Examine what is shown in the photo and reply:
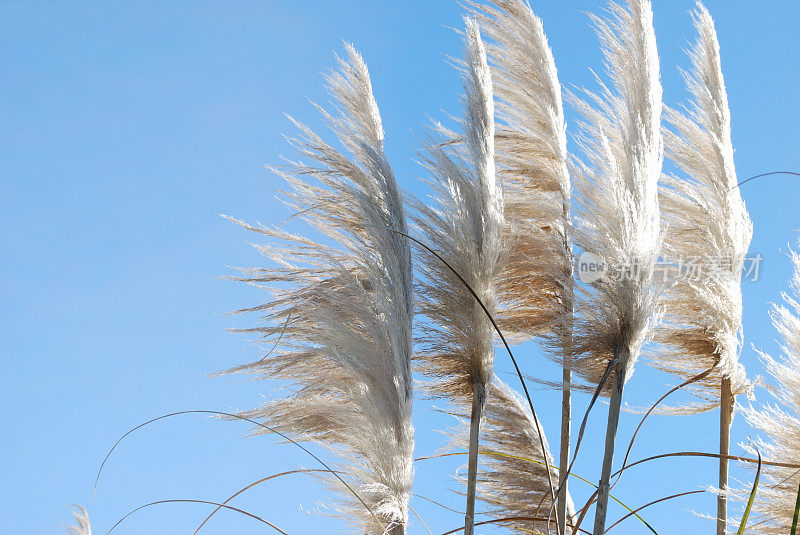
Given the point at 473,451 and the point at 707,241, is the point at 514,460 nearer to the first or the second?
the point at 473,451

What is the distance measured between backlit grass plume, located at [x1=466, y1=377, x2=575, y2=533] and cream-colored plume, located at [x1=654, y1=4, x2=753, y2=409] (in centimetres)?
57

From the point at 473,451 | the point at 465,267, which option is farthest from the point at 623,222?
the point at 473,451

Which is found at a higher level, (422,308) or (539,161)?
(539,161)

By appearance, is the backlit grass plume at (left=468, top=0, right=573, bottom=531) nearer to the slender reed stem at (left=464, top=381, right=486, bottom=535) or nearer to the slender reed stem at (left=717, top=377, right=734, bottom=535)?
the slender reed stem at (left=464, top=381, right=486, bottom=535)

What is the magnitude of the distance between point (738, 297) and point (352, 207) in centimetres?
137

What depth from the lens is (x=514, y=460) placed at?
2.99 m

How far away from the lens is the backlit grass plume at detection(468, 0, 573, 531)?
8.41 feet

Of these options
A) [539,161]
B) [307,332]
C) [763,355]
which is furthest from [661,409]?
[307,332]

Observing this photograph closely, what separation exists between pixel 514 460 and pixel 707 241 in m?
1.03

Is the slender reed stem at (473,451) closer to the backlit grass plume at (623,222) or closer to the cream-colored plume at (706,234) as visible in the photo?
the backlit grass plume at (623,222)

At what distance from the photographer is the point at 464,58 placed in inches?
103

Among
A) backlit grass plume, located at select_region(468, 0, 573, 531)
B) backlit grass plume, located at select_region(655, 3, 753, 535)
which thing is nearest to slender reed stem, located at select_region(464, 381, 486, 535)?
backlit grass plume, located at select_region(468, 0, 573, 531)

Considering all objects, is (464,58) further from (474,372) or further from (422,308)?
(474,372)

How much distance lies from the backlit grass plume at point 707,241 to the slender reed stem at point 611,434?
0.43 m
